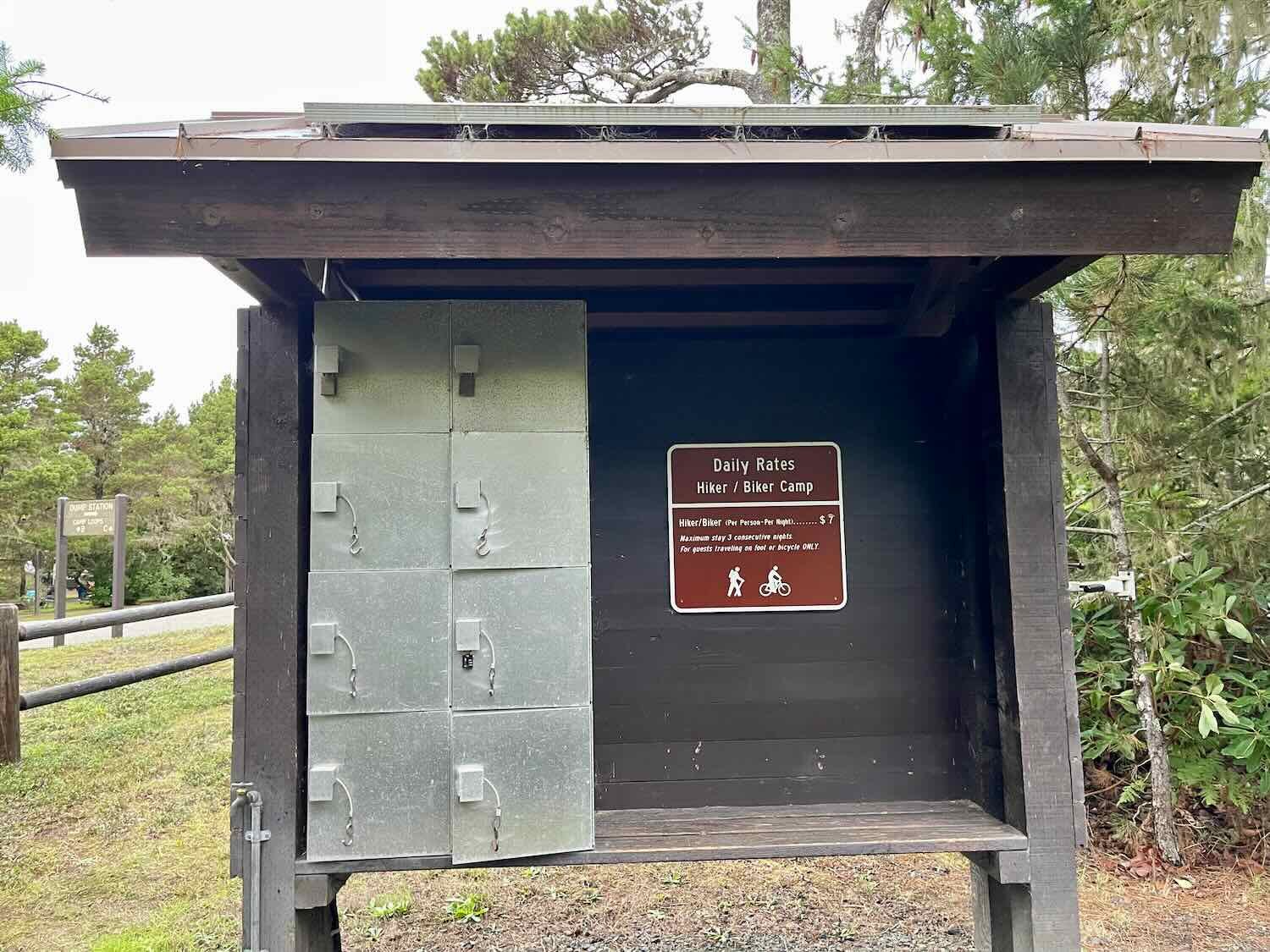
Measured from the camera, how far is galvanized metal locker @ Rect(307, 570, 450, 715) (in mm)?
2102

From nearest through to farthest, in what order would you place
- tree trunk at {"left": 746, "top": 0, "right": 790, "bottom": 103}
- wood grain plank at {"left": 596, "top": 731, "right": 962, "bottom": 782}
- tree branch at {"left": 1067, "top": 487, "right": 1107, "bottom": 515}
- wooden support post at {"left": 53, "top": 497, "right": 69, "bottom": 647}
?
wood grain plank at {"left": 596, "top": 731, "right": 962, "bottom": 782}
tree branch at {"left": 1067, "top": 487, "right": 1107, "bottom": 515}
tree trunk at {"left": 746, "top": 0, "right": 790, "bottom": 103}
wooden support post at {"left": 53, "top": 497, "right": 69, "bottom": 647}

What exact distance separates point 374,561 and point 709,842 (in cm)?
127

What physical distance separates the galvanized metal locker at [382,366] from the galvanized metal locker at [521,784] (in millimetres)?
868

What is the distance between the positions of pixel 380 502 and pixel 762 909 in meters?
3.07

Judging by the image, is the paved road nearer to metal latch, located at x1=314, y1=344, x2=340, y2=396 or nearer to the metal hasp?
the metal hasp

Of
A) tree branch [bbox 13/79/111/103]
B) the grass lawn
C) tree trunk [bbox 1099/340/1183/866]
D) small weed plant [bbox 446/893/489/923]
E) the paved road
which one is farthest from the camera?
the paved road

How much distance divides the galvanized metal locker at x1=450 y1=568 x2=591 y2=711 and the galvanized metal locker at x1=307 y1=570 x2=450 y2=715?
2.1 inches

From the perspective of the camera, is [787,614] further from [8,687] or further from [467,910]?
[8,687]

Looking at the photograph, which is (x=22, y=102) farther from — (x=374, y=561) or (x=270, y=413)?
(x=374, y=561)

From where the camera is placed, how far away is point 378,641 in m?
2.11

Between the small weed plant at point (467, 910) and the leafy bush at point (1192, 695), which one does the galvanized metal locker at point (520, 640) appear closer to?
the small weed plant at point (467, 910)

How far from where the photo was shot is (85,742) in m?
6.09

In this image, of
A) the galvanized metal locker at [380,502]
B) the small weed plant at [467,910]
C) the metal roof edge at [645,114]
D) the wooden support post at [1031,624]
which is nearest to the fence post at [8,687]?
the small weed plant at [467,910]

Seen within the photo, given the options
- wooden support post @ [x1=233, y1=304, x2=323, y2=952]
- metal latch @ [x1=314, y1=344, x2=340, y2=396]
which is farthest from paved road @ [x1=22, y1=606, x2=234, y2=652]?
metal latch @ [x1=314, y1=344, x2=340, y2=396]
